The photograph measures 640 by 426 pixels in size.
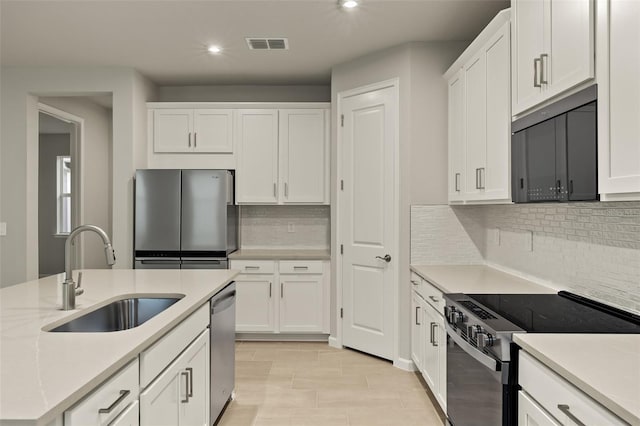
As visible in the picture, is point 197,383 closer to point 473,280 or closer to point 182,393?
point 182,393

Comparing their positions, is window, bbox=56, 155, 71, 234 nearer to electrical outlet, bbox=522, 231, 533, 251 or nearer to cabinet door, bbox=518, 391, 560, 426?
electrical outlet, bbox=522, 231, 533, 251

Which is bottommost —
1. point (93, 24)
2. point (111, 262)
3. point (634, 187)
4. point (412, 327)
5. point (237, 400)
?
point (237, 400)

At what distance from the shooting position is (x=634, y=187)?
147cm

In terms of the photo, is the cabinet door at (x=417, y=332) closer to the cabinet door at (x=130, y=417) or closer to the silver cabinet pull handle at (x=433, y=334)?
the silver cabinet pull handle at (x=433, y=334)

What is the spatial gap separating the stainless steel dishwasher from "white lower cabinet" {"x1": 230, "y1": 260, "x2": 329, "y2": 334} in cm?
149

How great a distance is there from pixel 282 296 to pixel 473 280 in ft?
7.07

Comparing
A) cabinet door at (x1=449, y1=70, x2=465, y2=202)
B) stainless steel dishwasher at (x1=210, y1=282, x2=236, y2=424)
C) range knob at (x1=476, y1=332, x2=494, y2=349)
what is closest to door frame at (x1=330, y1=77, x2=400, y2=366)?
cabinet door at (x1=449, y1=70, x2=465, y2=202)

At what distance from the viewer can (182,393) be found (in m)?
2.04

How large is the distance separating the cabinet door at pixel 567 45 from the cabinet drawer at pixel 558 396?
1.09 m

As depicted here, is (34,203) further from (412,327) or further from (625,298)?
(625,298)

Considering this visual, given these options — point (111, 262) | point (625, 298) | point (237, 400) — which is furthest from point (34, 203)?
point (625, 298)

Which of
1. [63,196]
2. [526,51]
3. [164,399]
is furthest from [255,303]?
[63,196]

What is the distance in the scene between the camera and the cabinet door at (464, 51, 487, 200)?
2.91 m

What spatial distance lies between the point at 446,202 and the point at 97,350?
9.96ft
